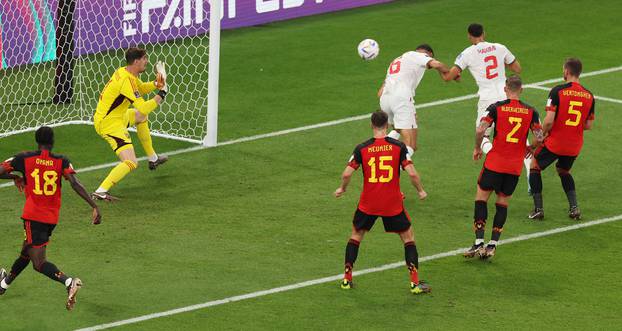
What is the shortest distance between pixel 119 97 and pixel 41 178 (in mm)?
4424

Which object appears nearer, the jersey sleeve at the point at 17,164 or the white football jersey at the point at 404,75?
the jersey sleeve at the point at 17,164

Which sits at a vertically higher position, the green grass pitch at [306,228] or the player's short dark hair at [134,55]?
the player's short dark hair at [134,55]

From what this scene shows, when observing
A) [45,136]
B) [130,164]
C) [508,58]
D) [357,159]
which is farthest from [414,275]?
[130,164]

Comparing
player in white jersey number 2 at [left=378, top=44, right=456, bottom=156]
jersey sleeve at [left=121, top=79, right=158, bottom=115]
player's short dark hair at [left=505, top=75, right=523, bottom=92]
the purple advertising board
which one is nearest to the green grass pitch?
player in white jersey number 2 at [left=378, top=44, right=456, bottom=156]

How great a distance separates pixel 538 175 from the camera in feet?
52.9

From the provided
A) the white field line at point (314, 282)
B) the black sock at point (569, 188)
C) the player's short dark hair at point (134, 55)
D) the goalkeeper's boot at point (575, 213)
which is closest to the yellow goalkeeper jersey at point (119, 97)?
the player's short dark hair at point (134, 55)

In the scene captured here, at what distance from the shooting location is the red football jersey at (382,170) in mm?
13195

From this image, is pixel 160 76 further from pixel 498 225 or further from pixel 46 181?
pixel 498 225

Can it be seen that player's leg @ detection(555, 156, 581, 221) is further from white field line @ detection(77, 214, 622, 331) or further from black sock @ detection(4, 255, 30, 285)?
black sock @ detection(4, 255, 30, 285)

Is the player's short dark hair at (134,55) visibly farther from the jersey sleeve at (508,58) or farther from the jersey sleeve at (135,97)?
the jersey sleeve at (508,58)

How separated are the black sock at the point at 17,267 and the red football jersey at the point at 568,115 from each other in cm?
635

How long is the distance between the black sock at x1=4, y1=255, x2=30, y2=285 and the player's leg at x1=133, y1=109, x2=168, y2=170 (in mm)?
4690

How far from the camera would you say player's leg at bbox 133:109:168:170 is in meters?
17.8

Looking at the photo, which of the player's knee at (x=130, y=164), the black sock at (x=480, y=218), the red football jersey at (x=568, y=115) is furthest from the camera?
the player's knee at (x=130, y=164)
